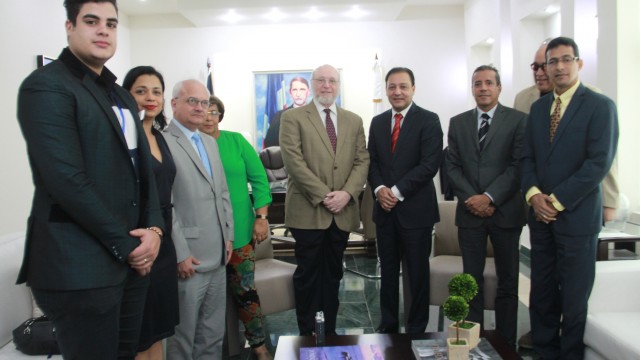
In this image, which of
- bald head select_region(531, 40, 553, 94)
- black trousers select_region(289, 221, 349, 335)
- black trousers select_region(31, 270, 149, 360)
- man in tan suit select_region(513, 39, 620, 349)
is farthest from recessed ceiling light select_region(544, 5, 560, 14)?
black trousers select_region(31, 270, 149, 360)

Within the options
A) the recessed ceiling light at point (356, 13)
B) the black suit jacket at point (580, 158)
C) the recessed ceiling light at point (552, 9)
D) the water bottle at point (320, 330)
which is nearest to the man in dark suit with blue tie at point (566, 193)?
the black suit jacket at point (580, 158)

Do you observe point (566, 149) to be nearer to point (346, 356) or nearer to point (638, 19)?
point (346, 356)

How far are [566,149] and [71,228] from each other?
7.51ft

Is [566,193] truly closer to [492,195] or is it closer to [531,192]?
[531,192]

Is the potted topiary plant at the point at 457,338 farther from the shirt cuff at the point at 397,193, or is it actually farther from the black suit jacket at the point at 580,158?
the shirt cuff at the point at 397,193

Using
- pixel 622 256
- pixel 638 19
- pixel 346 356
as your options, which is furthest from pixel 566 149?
pixel 638 19

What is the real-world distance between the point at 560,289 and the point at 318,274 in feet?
4.52

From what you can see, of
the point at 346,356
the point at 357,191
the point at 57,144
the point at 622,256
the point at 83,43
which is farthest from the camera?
the point at 357,191

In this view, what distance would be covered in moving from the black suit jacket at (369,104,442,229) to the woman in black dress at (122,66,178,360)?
1.38m

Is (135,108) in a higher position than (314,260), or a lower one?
higher

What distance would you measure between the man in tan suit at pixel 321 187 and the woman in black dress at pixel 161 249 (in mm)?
953

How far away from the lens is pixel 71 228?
4.79ft

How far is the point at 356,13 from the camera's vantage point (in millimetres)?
7402

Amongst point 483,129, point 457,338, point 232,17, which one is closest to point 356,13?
point 232,17
